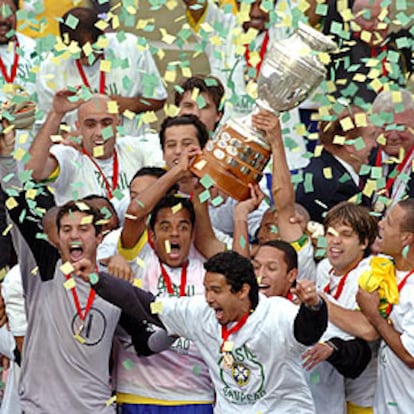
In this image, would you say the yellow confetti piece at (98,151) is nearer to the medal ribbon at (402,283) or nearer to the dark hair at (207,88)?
the dark hair at (207,88)

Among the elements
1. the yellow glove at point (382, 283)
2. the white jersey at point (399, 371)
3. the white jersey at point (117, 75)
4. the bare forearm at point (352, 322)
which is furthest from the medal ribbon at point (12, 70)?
the white jersey at point (399, 371)

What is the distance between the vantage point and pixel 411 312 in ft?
22.5

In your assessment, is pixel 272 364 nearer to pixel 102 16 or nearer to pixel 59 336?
pixel 59 336

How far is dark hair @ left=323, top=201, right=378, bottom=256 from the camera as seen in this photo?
7223mm

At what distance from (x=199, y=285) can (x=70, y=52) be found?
1.72 meters

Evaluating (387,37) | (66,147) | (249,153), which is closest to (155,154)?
(66,147)

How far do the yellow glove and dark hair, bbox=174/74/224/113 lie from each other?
5.44 ft

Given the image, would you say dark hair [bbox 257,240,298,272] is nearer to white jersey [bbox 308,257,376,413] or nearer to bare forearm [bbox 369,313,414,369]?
white jersey [bbox 308,257,376,413]

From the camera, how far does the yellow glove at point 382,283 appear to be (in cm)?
687

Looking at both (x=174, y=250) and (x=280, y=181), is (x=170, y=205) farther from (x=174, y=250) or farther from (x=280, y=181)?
(x=280, y=181)

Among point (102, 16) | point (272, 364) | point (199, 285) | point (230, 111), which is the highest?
point (102, 16)

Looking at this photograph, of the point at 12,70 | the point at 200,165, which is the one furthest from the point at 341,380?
the point at 12,70

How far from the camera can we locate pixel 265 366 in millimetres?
6664

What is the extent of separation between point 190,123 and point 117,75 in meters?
1.03
